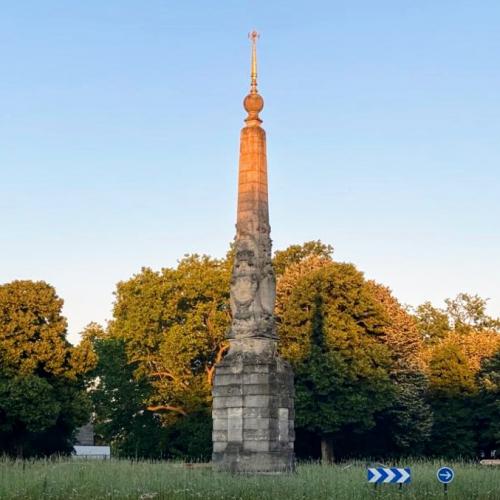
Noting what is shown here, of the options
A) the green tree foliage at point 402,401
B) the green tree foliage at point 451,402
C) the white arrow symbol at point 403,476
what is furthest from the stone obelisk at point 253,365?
the green tree foliage at point 451,402

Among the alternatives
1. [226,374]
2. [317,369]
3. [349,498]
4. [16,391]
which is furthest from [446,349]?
[349,498]

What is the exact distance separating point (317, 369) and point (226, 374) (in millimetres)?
21831

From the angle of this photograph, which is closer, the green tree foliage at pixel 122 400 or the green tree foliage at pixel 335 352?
the green tree foliage at pixel 335 352

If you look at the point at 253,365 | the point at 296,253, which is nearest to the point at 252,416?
the point at 253,365

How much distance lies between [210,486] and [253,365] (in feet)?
19.7

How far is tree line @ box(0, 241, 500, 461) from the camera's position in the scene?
152 feet

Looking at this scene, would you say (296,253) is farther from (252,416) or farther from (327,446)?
(252,416)

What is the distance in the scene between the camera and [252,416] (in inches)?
1003

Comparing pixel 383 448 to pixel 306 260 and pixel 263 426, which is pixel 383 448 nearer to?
pixel 306 260

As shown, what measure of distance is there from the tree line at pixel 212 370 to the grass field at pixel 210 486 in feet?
72.2

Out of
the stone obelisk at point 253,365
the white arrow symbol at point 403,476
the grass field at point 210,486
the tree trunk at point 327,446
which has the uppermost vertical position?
the stone obelisk at point 253,365

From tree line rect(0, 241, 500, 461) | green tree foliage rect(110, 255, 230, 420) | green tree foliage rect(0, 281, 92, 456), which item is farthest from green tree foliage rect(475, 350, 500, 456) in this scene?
green tree foliage rect(0, 281, 92, 456)

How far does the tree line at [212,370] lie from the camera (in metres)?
46.2

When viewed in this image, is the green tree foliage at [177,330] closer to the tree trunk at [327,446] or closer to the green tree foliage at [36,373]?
the green tree foliage at [36,373]
